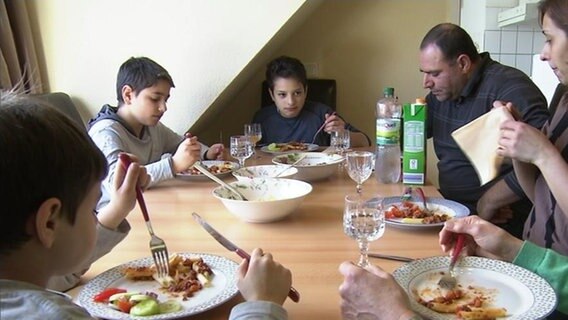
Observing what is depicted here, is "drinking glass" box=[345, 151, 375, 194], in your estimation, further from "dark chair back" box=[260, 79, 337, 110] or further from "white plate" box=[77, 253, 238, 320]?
"dark chair back" box=[260, 79, 337, 110]

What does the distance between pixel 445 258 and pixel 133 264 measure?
1.99ft

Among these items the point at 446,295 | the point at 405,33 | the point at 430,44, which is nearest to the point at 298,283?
the point at 446,295

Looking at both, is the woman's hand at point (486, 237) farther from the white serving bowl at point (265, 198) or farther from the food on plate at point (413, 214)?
the white serving bowl at point (265, 198)

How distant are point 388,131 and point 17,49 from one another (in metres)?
1.76

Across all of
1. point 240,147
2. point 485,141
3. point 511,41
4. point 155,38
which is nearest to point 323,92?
point 511,41

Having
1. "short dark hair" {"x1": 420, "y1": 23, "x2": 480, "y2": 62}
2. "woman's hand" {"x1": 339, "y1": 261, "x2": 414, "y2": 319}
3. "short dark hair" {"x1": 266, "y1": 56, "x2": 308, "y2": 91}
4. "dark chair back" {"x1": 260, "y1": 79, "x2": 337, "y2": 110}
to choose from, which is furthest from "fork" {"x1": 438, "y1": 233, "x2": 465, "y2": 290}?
"dark chair back" {"x1": 260, "y1": 79, "x2": 337, "y2": 110}

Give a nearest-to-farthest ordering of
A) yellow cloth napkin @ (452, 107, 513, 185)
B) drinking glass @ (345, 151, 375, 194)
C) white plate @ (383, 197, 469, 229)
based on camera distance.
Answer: white plate @ (383, 197, 469, 229), yellow cloth napkin @ (452, 107, 513, 185), drinking glass @ (345, 151, 375, 194)

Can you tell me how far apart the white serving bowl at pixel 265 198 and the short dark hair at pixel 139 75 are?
2.57ft

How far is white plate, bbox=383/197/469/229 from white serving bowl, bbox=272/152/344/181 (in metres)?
0.35

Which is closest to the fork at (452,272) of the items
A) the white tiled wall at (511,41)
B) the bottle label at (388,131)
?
the bottle label at (388,131)

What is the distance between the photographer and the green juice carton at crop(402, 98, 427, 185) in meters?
1.59

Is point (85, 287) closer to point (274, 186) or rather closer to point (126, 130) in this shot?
point (274, 186)

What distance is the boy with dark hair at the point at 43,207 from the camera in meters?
0.60

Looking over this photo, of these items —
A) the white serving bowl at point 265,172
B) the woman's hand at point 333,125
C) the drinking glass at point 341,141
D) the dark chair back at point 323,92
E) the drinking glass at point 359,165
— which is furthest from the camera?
the dark chair back at point 323,92
